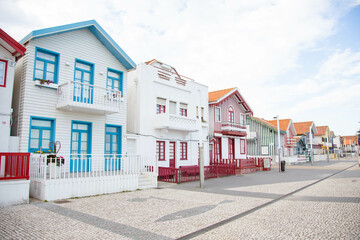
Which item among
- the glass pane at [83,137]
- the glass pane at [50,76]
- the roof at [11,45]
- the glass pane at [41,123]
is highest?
the roof at [11,45]

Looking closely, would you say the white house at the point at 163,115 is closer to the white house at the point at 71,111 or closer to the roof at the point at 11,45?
the white house at the point at 71,111

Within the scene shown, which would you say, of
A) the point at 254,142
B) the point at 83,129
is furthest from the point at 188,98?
the point at 254,142

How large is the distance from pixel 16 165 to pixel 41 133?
3.13 metres

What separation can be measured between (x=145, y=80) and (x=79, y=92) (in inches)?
208

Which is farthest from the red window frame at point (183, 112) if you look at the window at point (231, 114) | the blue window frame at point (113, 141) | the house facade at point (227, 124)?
the window at point (231, 114)

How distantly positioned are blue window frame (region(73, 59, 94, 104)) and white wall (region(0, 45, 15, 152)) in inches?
105

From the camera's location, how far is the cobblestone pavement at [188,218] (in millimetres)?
5941

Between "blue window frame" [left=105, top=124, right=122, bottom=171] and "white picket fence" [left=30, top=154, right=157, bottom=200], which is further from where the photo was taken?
"blue window frame" [left=105, top=124, right=122, bottom=171]

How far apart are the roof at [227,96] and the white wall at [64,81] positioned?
35.6 feet

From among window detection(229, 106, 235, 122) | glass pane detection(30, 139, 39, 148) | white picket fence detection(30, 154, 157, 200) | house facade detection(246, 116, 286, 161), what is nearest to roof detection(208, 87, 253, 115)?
window detection(229, 106, 235, 122)

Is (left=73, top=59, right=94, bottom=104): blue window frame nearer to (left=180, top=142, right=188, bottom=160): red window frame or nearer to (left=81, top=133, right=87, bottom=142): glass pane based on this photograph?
(left=81, top=133, right=87, bottom=142): glass pane

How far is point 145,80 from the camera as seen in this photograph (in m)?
17.6

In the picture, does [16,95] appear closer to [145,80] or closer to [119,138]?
[119,138]

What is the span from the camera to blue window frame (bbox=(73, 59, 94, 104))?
1281cm
